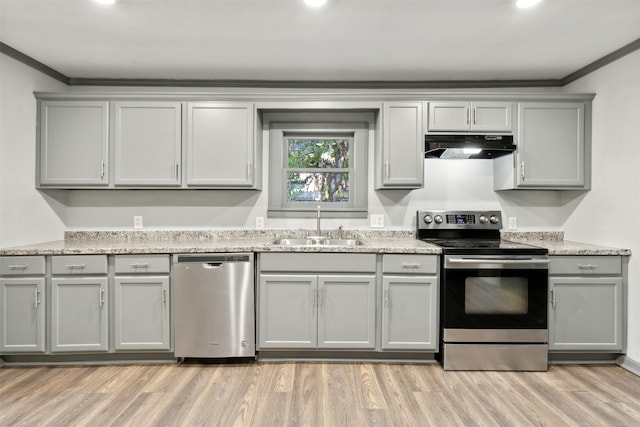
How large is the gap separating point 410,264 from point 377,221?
74cm

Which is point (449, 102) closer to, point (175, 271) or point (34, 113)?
point (175, 271)

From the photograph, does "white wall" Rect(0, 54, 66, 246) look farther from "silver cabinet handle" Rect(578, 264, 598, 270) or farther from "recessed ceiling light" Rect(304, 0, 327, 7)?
"silver cabinet handle" Rect(578, 264, 598, 270)

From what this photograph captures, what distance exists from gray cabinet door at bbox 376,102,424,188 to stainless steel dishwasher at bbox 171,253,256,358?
4.72ft

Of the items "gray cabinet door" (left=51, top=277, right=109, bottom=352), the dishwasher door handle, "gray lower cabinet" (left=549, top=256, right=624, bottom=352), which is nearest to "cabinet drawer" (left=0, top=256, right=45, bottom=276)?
"gray cabinet door" (left=51, top=277, right=109, bottom=352)

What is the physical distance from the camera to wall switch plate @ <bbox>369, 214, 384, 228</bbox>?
328cm

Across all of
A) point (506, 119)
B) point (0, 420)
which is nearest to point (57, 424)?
point (0, 420)

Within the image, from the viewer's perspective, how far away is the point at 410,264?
262 centimetres

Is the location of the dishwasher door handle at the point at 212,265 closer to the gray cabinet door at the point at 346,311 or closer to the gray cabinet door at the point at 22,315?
the gray cabinet door at the point at 346,311

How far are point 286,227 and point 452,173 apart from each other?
166cm

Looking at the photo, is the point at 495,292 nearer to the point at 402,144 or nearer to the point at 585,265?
the point at 585,265

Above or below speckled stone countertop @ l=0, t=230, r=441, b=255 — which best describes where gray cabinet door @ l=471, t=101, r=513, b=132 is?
above

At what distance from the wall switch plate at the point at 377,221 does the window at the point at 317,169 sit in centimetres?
10

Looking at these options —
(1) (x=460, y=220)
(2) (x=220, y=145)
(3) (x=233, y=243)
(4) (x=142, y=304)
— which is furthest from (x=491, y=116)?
(4) (x=142, y=304)

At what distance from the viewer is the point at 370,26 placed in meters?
2.31
